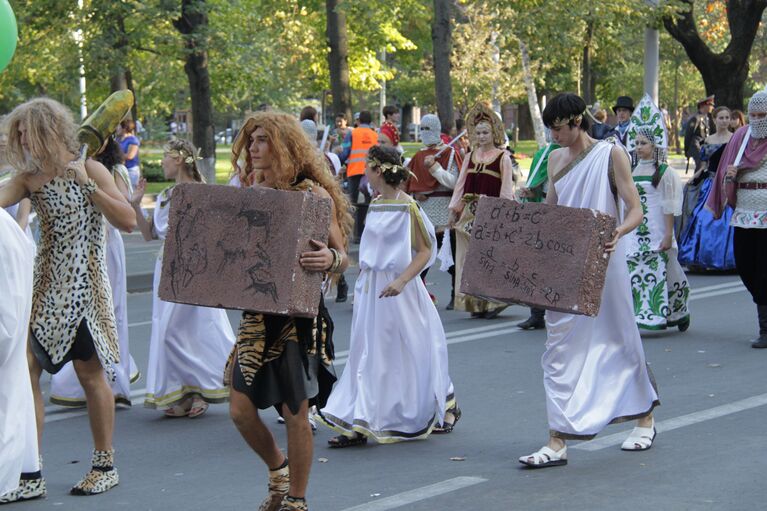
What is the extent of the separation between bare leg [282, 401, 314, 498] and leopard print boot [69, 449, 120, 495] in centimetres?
132

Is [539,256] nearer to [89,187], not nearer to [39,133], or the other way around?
[89,187]

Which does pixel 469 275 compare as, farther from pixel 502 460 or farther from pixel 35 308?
pixel 35 308

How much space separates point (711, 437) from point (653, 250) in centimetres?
402

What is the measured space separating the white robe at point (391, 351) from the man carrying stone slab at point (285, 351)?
1705 millimetres

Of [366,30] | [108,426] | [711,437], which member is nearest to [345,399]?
[108,426]

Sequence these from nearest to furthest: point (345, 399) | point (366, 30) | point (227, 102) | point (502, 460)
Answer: point (502, 460) < point (345, 399) < point (366, 30) < point (227, 102)

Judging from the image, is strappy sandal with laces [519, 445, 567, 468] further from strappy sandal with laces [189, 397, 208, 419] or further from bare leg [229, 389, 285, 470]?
strappy sandal with laces [189, 397, 208, 419]

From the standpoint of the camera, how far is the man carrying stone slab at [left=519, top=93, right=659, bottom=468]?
6.55 m

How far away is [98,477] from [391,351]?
74.2 inches

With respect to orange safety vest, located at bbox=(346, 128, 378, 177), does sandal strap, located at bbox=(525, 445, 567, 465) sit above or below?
below

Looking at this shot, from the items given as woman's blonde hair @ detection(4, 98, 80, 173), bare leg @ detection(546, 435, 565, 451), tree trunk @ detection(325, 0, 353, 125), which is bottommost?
bare leg @ detection(546, 435, 565, 451)

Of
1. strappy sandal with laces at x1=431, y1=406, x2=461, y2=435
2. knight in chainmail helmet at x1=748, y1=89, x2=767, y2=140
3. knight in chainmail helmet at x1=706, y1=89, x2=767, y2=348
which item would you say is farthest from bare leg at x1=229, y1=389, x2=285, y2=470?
knight in chainmail helmet at x1=748, y1=89, x2=767, y2=140

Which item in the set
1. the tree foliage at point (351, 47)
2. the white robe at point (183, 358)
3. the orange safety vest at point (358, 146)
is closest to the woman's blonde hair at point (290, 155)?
the white robe at point (183, 358)

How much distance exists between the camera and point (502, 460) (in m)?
6.64
